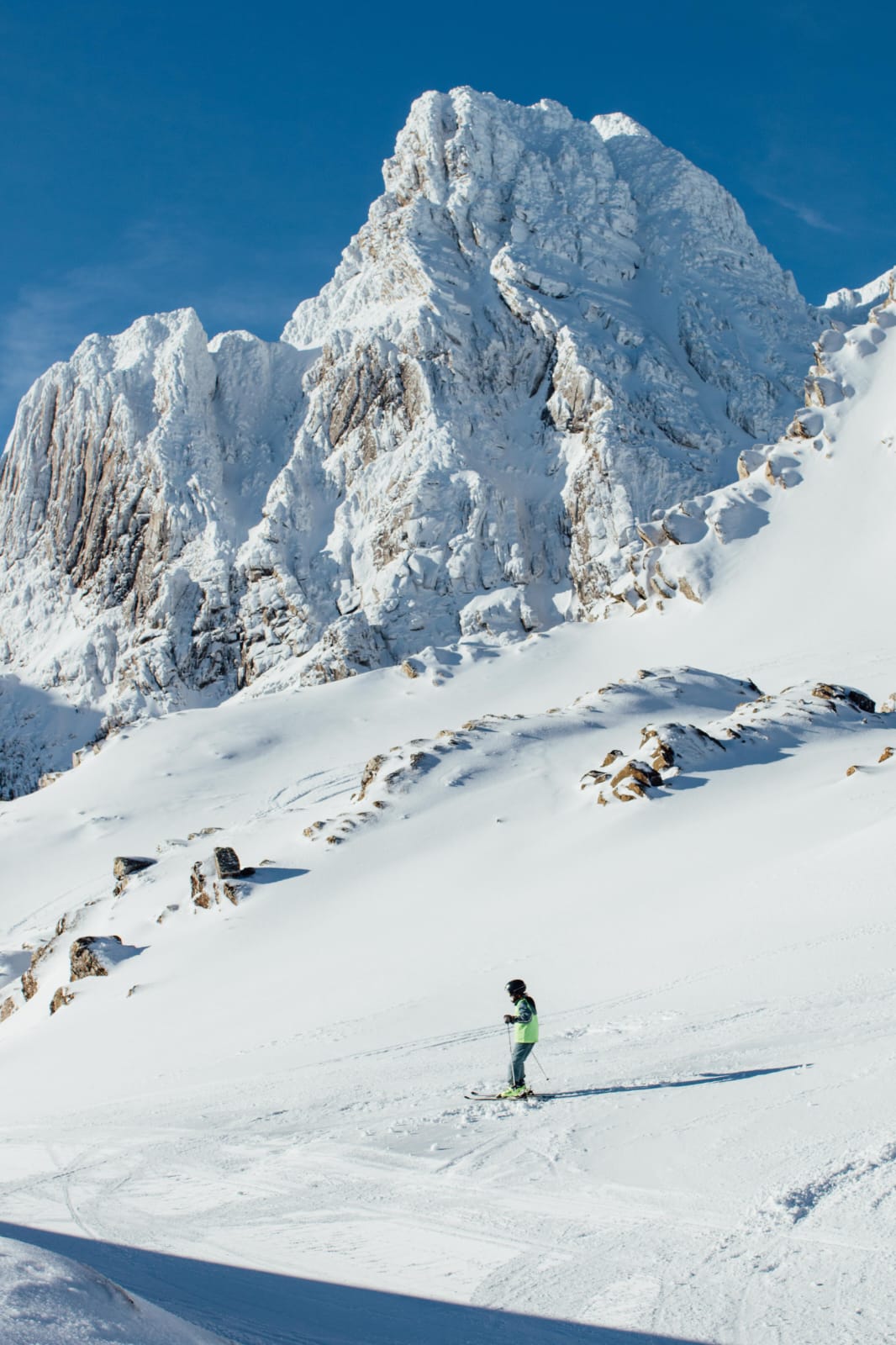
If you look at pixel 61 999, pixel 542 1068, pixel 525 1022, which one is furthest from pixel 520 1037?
pixel 61 999

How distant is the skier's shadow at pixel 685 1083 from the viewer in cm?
885

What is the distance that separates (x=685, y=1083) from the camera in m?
9.06

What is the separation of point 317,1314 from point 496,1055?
6.94m

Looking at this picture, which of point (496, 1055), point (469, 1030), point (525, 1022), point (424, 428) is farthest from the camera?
point (424, 428)

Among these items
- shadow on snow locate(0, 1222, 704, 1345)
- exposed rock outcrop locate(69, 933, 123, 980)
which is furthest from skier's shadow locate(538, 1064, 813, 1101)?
exposed rock outcrop locate(69, 933, 123, 980)

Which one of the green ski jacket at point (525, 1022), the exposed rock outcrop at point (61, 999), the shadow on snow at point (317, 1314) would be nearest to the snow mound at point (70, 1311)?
the shadow on snow at point (317, 1314)

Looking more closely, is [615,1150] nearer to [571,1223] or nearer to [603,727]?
[571,1223]

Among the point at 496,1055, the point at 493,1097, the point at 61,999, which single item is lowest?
the point at 496,1055

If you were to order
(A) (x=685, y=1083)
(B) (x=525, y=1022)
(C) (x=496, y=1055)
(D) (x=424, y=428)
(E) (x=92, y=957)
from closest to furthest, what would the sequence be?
(A) (x=685, y=1083), (B) (x=525, y=1022), (C) (x=496, y=1055), (E) (x=92, y=957), (D) (x=424, y=428)

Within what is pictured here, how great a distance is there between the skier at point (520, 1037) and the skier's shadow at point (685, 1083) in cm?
31

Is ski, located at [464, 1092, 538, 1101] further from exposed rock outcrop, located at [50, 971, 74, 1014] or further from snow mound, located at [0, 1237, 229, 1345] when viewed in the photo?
exposed rock outcrop, located at [50, 971, 74, 1014]

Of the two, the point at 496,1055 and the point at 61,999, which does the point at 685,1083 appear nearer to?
the point at 496,1055

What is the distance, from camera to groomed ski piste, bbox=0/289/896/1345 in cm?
530

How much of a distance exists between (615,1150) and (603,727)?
29.5 meters
